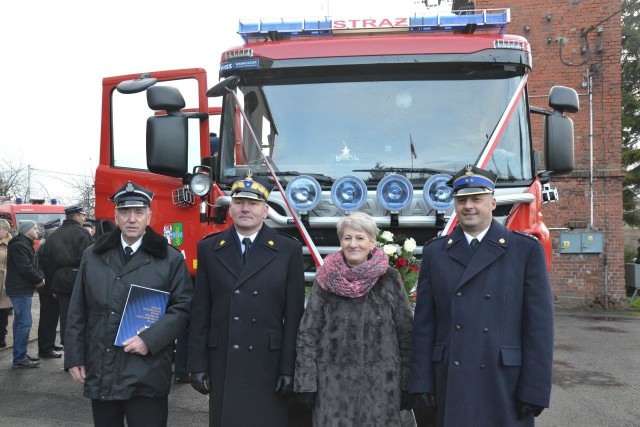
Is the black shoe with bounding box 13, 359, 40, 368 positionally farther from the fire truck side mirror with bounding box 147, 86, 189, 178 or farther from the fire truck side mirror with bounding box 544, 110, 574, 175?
the fire truck side mirror with bounding box 544, 110, 574, 175

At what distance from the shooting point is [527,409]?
301 centimetres

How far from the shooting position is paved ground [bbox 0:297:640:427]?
18.5 feet

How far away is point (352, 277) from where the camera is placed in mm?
3303

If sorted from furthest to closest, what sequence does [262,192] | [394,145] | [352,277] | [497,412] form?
1. [394,145]
2. [262,192]
3. [352,277]
4. [497,412]

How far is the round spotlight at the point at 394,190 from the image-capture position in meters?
4.35

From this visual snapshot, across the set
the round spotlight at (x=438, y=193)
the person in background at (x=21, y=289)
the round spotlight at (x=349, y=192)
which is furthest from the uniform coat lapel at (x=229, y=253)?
the person in background at (x=21, y=289)

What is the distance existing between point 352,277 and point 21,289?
5775 millimetres

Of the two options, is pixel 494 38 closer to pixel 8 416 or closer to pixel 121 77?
pixel 121 77

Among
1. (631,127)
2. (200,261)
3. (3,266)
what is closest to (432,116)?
(200,261)

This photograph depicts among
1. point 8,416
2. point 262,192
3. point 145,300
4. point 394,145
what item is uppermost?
point 394,145

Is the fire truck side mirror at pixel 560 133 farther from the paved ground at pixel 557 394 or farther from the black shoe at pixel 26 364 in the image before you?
the black shoe at pixel 26 364

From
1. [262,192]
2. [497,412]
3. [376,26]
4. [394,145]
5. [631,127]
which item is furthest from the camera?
[631,127]

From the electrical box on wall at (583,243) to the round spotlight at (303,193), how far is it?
34.1 ft

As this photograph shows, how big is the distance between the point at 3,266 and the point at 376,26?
5927 mm
